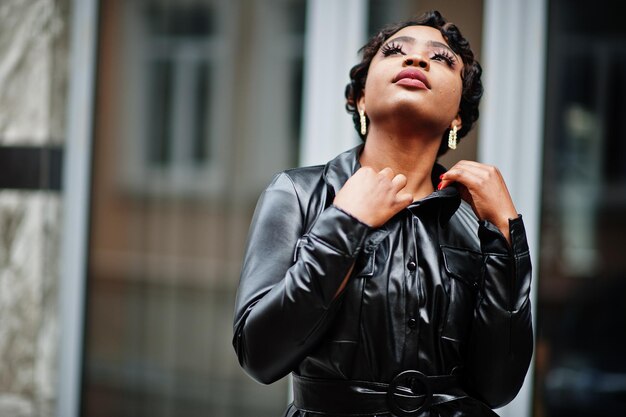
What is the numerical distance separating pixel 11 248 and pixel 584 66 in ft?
9.18

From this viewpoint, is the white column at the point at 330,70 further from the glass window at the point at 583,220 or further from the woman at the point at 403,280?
the woman at the point at 403,280

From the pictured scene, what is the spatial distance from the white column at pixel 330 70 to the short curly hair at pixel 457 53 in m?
1.99

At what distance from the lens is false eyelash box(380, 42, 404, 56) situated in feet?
5.64

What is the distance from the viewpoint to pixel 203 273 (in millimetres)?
4051

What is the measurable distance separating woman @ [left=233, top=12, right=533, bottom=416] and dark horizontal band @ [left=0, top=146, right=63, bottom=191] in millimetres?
2685

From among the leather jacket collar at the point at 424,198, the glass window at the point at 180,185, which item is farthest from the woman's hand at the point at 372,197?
the glass window at the point at 180,185

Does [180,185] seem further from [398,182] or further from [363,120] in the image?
[398,182]

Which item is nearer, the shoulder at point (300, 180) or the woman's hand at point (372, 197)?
the woman's hand at point (372, 197)

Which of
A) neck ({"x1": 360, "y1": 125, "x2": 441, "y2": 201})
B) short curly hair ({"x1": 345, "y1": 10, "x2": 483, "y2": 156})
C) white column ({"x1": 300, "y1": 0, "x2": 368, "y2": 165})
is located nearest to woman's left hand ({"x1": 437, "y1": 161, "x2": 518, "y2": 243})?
neck ({"x1": 360, "y1": 125, "x2": 441, "y2": 201})

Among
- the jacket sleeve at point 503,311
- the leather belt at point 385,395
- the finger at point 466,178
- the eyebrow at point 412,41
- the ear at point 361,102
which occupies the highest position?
the eyebrow at point 412,41

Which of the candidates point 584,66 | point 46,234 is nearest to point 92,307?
point 46,234

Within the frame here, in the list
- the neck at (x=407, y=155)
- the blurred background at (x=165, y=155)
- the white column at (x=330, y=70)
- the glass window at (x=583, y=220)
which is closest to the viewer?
the neck at (x=407, y=155)

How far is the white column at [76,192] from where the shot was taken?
4.21m

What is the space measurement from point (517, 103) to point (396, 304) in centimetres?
218
